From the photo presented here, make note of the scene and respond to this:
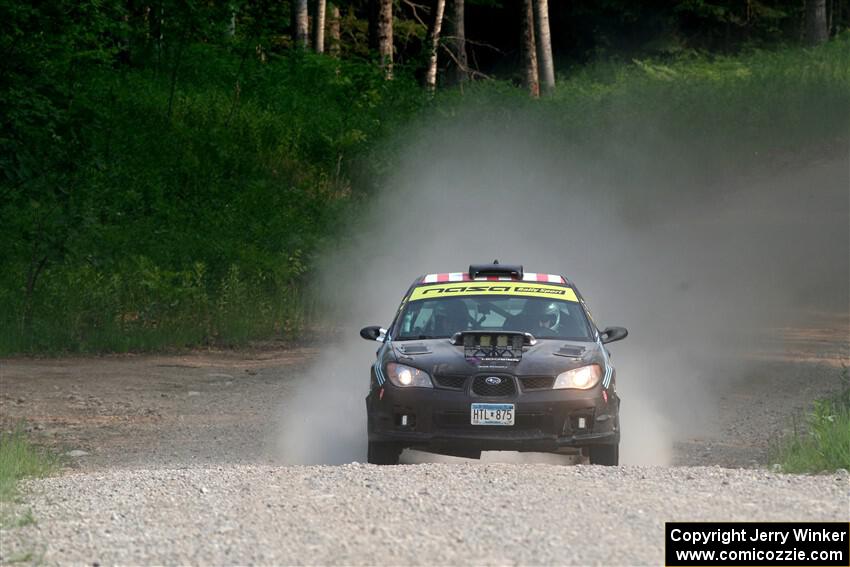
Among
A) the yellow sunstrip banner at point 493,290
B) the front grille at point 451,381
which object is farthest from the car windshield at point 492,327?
the front grille at point 451,381

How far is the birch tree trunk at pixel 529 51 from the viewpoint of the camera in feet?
125

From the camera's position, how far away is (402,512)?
28.0 ft

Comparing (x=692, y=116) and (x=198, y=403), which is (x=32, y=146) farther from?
(x=692, y=116)

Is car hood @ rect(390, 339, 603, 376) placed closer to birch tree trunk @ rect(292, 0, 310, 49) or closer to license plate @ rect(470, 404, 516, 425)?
license plate @ rect(470, 404, 516, 425)

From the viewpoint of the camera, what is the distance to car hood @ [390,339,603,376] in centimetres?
1136

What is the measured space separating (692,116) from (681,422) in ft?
60.8

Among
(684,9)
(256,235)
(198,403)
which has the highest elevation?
(684,9)

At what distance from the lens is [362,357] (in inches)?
836

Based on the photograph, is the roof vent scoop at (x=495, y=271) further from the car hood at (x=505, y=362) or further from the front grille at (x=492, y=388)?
the front grille at (x=492, y=388)

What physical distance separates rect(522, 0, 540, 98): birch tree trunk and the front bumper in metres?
27.2

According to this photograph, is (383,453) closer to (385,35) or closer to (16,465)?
(16,465)

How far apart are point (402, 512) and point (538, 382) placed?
10.0 feet

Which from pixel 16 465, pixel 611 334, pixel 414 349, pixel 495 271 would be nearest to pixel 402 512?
pixel 414 349

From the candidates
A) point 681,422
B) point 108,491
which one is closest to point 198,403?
point 681,422
